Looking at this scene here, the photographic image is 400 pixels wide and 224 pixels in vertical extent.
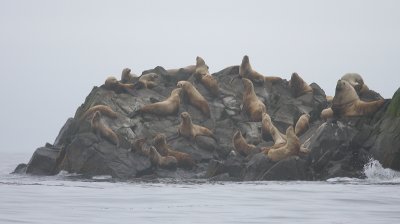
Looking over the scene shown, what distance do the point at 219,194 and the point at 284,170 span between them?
518 cm

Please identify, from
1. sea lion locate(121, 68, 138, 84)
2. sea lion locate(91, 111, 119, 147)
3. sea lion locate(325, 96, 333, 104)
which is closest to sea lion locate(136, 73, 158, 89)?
sea lion locate(121, 68, 138, 84)

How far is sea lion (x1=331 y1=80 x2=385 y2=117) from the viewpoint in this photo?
95.2ft

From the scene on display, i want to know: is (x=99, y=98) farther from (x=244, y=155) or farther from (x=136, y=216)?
(x=136, y=216)

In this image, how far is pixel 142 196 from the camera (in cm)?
2094

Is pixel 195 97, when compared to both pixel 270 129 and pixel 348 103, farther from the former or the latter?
pixel 348 103

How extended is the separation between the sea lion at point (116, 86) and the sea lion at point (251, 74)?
17.4 ft

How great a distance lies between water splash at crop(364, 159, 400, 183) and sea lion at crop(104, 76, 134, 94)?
12072mm

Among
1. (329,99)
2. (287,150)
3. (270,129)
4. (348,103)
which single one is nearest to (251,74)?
(329,99)

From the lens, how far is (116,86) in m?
34.8

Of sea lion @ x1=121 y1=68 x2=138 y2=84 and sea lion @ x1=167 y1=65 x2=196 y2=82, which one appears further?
sea lion @ x1=167 y1=65 x2=196 y2=82

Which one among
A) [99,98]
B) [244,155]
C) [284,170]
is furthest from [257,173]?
[99,98]

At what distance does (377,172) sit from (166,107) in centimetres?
1005

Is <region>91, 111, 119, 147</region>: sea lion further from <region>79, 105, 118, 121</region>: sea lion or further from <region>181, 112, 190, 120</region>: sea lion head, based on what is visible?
<region>181, 112, 190, 120</region>: sea lion head

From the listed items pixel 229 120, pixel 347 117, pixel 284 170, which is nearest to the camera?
pixel 284 170
